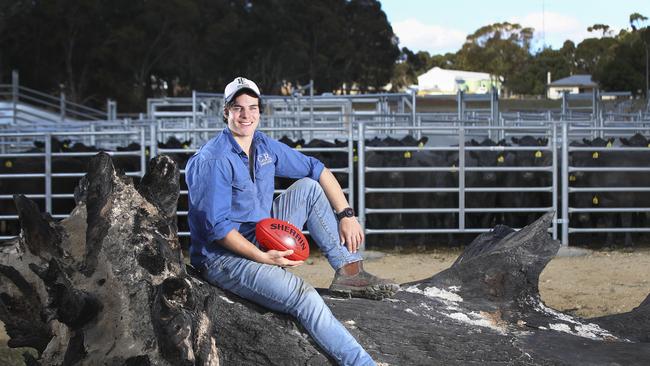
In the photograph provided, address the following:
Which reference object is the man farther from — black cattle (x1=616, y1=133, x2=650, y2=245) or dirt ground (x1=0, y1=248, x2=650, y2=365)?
black cattle (x1=616, y1=133, x2=650, y2=245)

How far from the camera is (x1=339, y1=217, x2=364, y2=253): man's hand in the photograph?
3.65 m

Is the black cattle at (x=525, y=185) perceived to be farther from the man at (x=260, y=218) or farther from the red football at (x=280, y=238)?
the red football at (x=280, y=238)

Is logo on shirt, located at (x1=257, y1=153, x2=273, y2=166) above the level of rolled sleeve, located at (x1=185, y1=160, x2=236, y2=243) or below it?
above

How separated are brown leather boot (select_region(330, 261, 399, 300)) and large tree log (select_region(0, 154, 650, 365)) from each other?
4 centimetres

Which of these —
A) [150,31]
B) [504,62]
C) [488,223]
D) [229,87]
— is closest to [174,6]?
[150,31]

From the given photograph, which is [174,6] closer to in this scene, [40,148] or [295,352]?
[40,148]

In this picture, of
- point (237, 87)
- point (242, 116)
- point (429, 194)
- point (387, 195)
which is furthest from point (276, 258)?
point (429, 194)

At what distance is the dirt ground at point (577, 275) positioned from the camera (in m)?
7.19

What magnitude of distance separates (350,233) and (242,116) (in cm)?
65

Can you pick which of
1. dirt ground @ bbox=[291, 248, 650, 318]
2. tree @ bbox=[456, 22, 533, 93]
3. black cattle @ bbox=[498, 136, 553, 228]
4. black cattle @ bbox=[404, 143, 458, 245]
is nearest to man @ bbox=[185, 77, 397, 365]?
dirt ground @ bbox=[291, 248, 650, 318]

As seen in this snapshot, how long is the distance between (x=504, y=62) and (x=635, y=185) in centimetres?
7204

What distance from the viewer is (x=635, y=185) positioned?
439 inches

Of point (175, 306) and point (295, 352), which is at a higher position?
point (175, 306)

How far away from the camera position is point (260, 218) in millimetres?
3521
